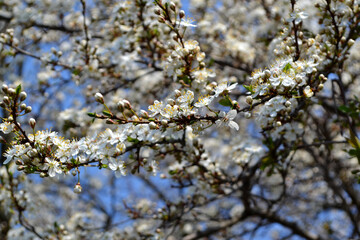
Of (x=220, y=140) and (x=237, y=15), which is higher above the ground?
(x=237, y=15)

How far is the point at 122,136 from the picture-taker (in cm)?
210

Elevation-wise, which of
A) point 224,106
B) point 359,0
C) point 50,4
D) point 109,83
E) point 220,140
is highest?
point 50,4

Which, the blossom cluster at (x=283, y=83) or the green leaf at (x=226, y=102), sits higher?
the blossom cluster at (x=283, y=83)

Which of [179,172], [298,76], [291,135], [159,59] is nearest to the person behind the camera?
[298,76]

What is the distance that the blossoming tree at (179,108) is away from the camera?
193 cm

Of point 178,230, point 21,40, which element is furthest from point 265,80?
point 21,40

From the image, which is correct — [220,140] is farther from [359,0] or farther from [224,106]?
[224,106]

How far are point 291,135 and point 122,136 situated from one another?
1426mm

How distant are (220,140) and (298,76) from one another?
14.4ft

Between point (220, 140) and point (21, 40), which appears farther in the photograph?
point (220, 140)

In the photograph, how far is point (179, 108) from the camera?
1.86m

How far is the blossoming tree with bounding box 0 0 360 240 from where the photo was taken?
193cm

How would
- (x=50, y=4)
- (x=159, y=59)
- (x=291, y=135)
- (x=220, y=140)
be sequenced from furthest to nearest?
1. (x=220, y=140)
2. (x=50, y=4)
3. (x=159, y=59)
4. (x=291, y=135)

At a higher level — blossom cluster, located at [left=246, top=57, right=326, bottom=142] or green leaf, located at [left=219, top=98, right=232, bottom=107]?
blossom cluster, located at [left=246, top=57, right=326, bottom=142]
